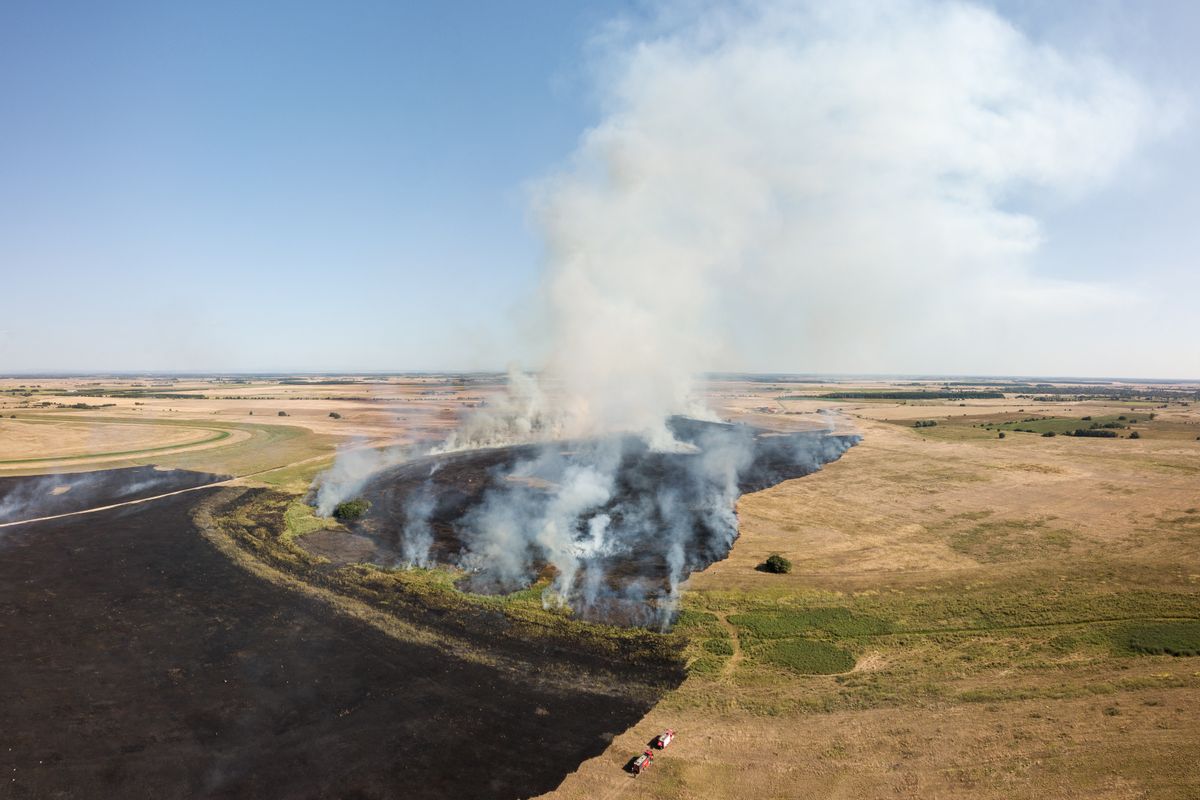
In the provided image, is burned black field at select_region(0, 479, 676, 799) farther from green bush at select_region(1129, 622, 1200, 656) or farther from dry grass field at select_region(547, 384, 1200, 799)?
green bush at select_region(1129, 622, 1200, 656)

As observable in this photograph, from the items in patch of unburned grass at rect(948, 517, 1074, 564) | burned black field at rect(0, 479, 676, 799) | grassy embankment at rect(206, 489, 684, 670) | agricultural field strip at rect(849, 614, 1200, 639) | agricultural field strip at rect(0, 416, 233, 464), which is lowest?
burned black field at rect(0, 479, 676, 799)

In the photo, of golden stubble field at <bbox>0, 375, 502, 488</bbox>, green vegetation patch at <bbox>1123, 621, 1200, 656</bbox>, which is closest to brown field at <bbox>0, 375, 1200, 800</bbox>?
green vegetation patch at <bbox>1123, 621, 1200, 656</bbox>

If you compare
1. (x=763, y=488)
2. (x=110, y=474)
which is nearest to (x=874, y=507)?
(x=763, y=488)

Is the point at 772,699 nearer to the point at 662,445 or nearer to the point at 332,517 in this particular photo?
the point at 332,517

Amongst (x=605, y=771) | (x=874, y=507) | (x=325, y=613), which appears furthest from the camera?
(x=874, y=507)

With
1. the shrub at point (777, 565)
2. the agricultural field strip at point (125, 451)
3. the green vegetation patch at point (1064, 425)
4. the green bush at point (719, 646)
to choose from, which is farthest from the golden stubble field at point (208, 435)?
the green vegetation patch at point (1064, 425)

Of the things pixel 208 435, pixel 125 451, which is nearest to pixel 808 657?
pixel 125 451
